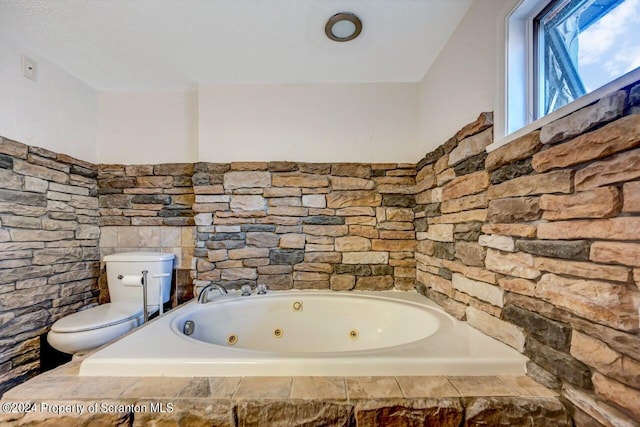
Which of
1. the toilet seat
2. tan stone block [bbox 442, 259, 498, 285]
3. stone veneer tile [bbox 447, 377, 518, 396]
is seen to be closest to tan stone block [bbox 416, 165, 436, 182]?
tan stone block [bbox 442, 259, 498, 285]

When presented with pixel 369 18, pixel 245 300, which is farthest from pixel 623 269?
pixel 245 300

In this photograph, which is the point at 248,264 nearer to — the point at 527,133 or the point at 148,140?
the point at 148,140

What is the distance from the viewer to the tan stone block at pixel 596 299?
706mm

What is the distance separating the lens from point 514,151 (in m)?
1.08

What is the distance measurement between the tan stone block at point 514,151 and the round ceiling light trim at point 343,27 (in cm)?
97

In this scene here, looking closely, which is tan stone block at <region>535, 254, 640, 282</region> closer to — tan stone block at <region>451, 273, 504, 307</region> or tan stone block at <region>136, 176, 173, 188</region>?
tan stone block at <region>451, 273, 504, 307</region>

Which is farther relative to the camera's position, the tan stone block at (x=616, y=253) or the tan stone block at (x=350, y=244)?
the tan stone block at (x=350, y=244)

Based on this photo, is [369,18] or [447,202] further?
[447,202]

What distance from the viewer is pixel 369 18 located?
4.85ft

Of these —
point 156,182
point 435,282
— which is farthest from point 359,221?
point 156,182

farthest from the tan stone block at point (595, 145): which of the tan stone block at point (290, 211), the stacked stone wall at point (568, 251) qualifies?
the tan stone block at point (290, 211)

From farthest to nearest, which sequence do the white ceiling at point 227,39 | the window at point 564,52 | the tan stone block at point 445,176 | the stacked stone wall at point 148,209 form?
the stacked stone wall at point 148,209 → the tan stone block at point 445,176 → the white ceiling at point 227,39 → the window at point 564,52

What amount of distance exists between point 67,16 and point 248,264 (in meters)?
1.75

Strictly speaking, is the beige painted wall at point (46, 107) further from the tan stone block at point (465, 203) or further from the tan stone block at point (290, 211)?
the tan stone block at point (465, 203)
